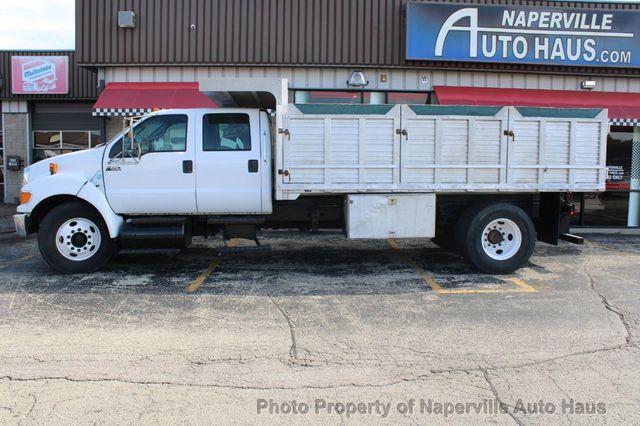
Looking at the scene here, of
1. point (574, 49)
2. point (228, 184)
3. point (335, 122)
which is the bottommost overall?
point (228, 184)

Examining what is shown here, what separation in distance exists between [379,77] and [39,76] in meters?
10.4

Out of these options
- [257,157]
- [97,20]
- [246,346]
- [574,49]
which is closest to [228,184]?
[257,157]

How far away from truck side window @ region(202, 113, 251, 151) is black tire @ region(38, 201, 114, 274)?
185 centimetres

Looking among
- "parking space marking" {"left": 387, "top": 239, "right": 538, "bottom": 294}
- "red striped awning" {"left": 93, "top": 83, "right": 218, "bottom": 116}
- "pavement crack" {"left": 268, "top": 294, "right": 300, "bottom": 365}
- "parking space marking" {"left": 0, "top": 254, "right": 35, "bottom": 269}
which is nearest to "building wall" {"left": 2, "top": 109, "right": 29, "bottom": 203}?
"red striped awning" {"left": 93, "top": 83, "right": 218, "bottom": 116}

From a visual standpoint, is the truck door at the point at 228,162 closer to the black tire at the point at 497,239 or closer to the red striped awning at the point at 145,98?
the black tire at the point at 497,239

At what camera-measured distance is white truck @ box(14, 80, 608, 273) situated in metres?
7.21

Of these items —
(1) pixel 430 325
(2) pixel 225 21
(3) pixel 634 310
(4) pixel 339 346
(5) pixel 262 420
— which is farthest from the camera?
(2) pixel 225 21

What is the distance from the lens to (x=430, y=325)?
5.31m

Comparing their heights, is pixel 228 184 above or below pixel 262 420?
above

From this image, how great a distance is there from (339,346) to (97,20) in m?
11.1

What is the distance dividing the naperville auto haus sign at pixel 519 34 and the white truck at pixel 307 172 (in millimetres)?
5408

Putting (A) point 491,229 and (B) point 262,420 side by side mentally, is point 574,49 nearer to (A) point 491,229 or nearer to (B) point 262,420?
(A) point 491,229

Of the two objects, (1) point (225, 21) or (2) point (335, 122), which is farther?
(1) point (225, 21)

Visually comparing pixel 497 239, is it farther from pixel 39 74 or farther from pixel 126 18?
pixel 39 74
